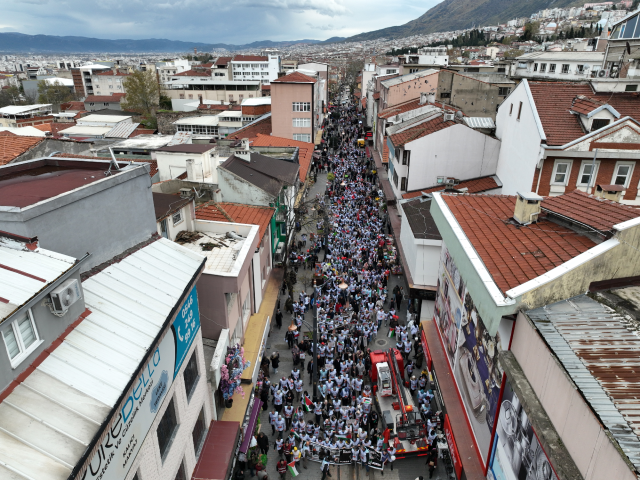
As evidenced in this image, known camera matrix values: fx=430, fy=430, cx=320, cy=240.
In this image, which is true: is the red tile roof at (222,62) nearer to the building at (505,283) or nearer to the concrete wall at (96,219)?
the building at (505,283)

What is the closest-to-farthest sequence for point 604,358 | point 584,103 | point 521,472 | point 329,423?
point 604,358 → point 521,472 → point 329,423 → point 584,103

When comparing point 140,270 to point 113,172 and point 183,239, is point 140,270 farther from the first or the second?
point 183,239

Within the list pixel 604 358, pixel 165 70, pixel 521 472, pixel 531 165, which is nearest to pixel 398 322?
pixel 531 165

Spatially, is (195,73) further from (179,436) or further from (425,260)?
(179,436)

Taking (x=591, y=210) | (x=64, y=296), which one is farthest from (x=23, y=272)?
(x=591, y=210)

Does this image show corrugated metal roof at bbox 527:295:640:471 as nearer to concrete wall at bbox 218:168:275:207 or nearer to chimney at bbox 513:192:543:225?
chimney at bbox 513:192:543:225

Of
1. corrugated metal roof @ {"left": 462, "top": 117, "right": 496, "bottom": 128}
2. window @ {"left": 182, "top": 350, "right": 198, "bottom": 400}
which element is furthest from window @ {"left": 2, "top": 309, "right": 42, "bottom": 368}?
corrugated metal roof @ {"left": 462, "top": 117, "right": 496, "bottom": 128}
